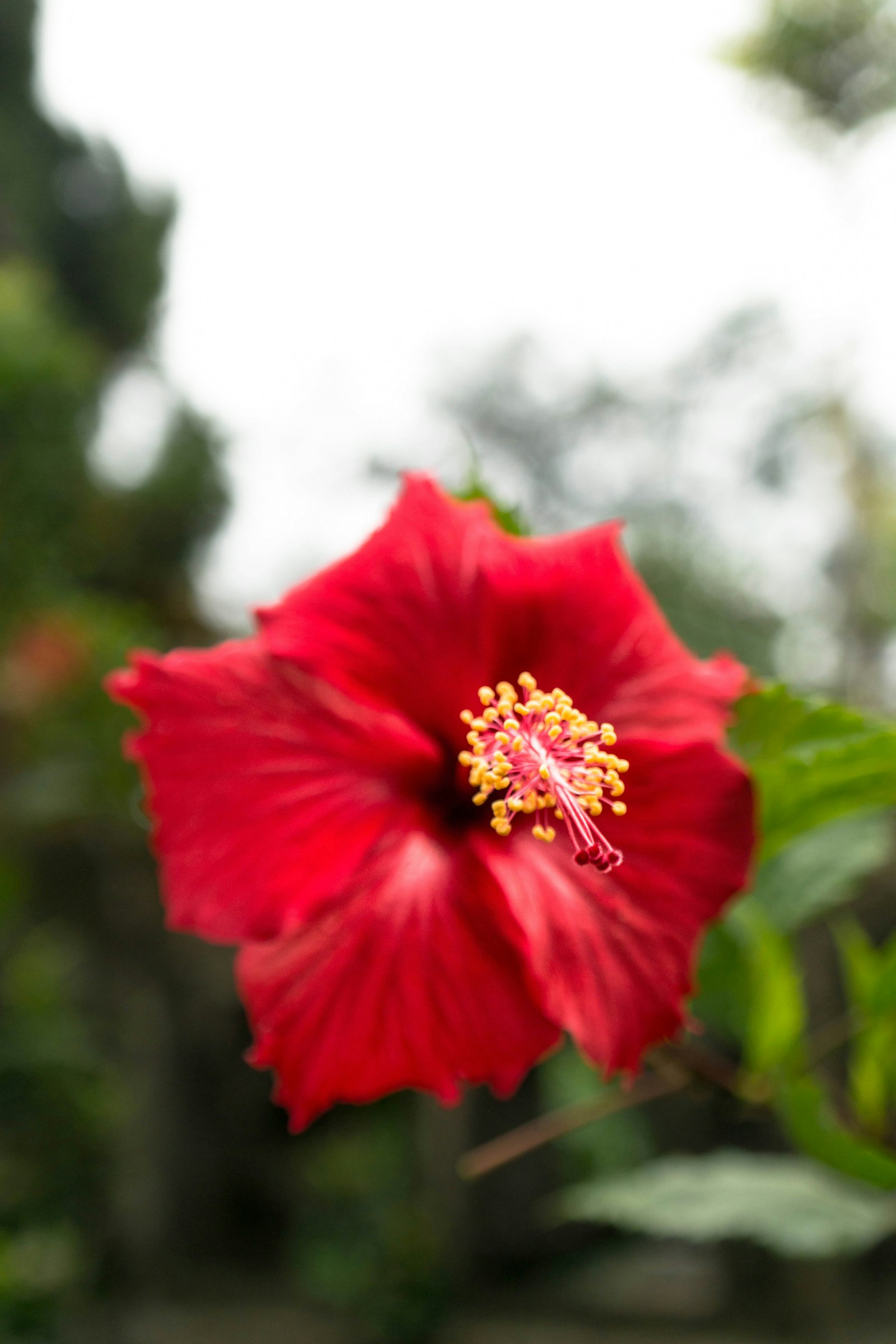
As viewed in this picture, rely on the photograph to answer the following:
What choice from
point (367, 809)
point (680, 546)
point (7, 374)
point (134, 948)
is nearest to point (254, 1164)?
point (134, 948)

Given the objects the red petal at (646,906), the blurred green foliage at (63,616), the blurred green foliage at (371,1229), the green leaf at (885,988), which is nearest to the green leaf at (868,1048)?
the green leaf at (885,988)

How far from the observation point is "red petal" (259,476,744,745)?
0.93ft

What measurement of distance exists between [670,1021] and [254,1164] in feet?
Answer: 20.5

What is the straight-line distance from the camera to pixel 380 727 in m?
0.29

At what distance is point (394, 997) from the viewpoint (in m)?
0.27

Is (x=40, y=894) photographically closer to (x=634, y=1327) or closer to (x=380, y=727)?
(x=634, y=1327)

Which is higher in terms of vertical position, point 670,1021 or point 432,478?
point 432,478

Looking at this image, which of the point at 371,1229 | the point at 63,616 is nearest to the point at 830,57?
the point at 63,616

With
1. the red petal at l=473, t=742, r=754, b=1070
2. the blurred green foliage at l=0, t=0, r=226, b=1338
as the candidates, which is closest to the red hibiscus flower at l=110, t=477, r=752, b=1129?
the red petal at l=473, t=742, r=754, b=1070

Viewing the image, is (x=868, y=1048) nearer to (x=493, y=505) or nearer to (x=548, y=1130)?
(x=548, y=1130)

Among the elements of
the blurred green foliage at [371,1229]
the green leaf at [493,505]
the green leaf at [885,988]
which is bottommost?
the blurred green foliage at [371,1229]

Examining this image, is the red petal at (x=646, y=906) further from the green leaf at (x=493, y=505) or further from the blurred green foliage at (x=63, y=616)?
the blurred green foliage at (x=63, y=616)

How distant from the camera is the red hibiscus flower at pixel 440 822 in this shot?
262mm

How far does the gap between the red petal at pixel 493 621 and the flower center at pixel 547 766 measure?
1 centimetres
